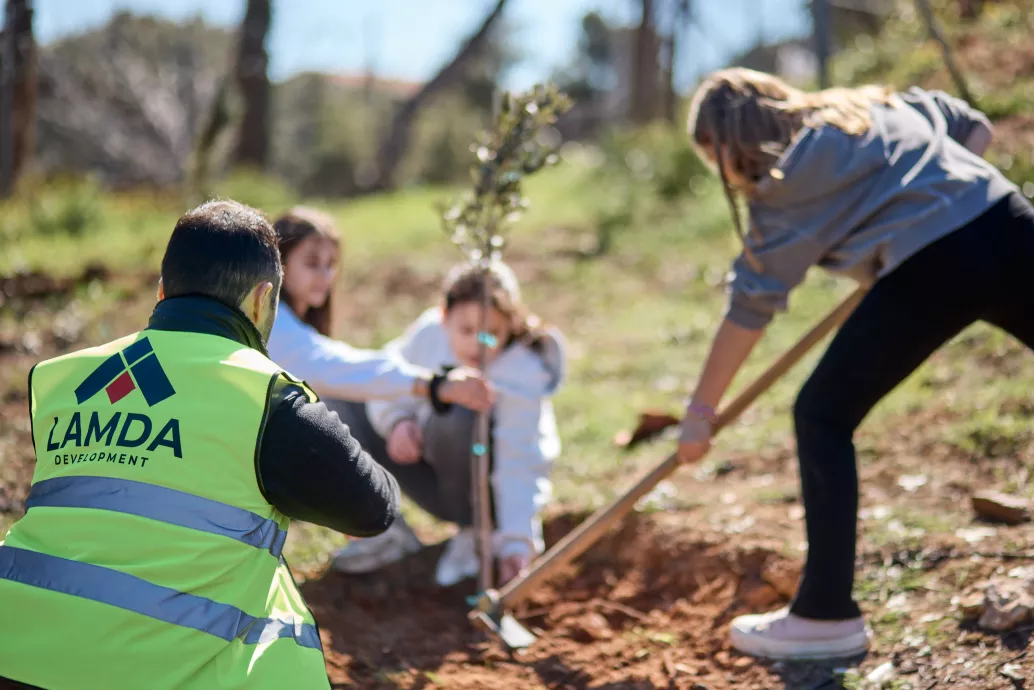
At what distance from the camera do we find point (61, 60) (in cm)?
2712

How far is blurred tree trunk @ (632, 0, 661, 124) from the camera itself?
47.9 feet

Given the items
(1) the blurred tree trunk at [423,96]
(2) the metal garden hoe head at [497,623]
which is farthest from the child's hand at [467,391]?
(1) the blurred tree trunk at [423,96]

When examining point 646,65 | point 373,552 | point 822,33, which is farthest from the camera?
point 646,65

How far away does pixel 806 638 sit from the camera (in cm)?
286

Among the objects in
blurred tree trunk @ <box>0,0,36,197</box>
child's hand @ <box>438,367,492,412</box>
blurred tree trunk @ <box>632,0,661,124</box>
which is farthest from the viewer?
blurred tree trunk @ <box>632,0,661,124</box>

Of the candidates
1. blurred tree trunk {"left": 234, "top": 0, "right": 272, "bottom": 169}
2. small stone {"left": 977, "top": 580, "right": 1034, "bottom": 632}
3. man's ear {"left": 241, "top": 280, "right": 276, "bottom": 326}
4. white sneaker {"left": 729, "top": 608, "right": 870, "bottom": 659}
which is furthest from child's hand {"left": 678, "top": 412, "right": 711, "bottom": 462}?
blurred tree trunk {"left": 234, "top": 0, "right": 272, "bottom": 169}

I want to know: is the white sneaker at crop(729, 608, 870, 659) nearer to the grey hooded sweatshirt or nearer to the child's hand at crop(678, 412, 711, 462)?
the child's hand at crop(678, 412, 711, 462)

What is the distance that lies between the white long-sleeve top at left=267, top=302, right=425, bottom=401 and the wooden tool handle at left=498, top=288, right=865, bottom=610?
0.69 metres

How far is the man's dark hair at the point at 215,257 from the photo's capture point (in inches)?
74.0

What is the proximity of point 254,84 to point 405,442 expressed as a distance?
12540mm

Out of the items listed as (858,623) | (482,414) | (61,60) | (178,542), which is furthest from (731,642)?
(61,60)

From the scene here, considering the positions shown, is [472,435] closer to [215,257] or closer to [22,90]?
[215,257]

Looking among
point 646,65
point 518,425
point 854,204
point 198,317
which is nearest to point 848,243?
point 854,204

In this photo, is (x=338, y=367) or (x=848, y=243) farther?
(x=338, y=367)
